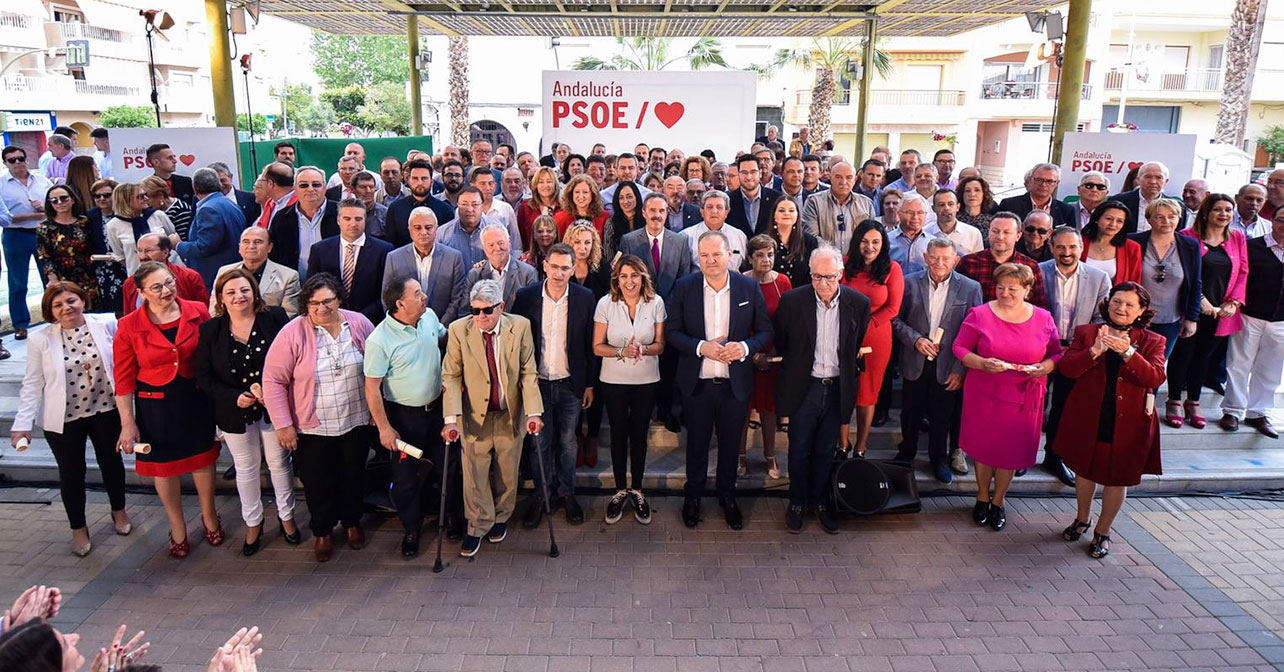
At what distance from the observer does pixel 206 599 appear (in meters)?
4.61

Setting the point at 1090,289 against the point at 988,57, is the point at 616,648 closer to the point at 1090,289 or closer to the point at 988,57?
the point at 1090,289

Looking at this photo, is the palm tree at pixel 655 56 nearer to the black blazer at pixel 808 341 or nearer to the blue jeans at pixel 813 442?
the black blazer at pixel 808 341

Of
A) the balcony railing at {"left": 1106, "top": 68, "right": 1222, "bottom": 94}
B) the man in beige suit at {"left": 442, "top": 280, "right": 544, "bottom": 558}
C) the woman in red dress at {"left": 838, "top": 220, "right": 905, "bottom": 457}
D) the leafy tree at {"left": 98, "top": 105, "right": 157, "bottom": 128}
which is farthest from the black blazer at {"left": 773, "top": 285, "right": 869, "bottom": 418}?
the balcony railing at {"left": 1106, "top": 68, "right": 1222, "bottom": 94}

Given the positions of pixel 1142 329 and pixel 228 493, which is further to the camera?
pixel 228 493

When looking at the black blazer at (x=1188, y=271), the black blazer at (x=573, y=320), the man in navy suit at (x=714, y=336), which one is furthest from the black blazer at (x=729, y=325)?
the black blazer at (x=1188, y=271)

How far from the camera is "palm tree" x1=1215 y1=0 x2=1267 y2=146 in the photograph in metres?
18.8

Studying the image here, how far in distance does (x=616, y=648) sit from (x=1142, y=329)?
3.76m

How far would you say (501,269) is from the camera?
548 cm

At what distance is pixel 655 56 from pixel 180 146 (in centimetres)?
2265

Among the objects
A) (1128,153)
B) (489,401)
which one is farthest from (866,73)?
(489,401)

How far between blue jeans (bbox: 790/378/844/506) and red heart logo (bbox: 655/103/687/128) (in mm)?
5435

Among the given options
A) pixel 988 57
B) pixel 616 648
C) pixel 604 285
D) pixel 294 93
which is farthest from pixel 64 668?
pixel 294 93

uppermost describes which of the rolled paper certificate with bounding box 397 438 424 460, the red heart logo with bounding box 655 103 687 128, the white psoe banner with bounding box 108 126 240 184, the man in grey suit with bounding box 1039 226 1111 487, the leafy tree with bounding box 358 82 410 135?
the leafy tree with bounding box 358 82 410 135

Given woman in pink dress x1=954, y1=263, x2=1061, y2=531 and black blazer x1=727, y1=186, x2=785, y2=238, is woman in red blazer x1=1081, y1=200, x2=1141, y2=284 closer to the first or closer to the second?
woman in pink dress x1=954, y1=263, x2=1061, y2=531
